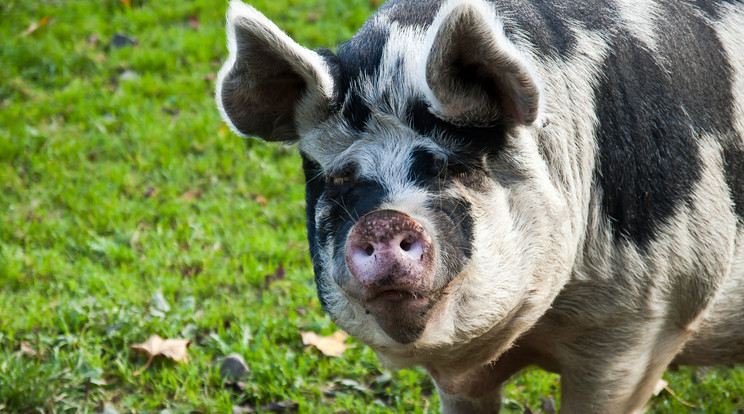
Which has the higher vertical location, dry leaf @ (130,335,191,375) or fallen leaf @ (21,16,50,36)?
dry leaf @ (130,335,191,375)

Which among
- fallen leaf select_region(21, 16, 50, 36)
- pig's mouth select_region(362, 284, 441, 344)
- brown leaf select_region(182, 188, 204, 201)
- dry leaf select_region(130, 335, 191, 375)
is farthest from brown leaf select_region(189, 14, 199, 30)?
pig's mouth select_region(362, 284, 441, 344)

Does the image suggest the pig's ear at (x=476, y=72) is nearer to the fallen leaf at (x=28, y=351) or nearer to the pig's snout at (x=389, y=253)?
the pig's snout at (x=389, y=253)

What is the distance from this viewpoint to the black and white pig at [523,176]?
2660mm

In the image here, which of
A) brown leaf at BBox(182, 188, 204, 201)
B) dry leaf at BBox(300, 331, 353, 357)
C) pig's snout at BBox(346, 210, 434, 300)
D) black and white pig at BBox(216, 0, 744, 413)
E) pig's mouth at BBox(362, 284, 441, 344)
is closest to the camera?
pig's snout at BBox(346, 210, 434, 300)

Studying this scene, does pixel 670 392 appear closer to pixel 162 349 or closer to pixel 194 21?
pixel 162 349

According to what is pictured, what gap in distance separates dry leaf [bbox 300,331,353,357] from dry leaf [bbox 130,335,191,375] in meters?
0.67

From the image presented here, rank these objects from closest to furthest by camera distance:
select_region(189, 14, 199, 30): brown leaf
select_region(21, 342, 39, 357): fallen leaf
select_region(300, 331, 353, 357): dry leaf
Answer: select_region(21, 342, 39, 357): fallen leaf → select_region(300, 331, 353, 357): dry leaf → select_region(189, 14, 199, 30): brown leaf

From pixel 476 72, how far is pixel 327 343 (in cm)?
240

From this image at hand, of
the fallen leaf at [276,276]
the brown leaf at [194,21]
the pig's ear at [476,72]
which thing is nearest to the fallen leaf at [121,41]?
the brown leaf at [194,21]

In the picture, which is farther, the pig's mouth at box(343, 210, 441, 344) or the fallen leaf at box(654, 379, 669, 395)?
the fallen leaf at box(654, 379, 669, 395)

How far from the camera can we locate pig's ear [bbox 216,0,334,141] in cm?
280

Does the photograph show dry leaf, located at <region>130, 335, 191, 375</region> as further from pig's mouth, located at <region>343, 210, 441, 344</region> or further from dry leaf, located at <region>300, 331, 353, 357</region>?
pig's mouth, located at <region>343, 210, 441, 344</region>

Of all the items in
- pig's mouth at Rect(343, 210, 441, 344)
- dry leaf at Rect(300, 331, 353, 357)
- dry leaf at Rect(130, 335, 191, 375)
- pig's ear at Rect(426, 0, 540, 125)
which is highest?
pig's ear at Rect(426, 0, 540, 125)

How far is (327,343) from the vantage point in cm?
475
